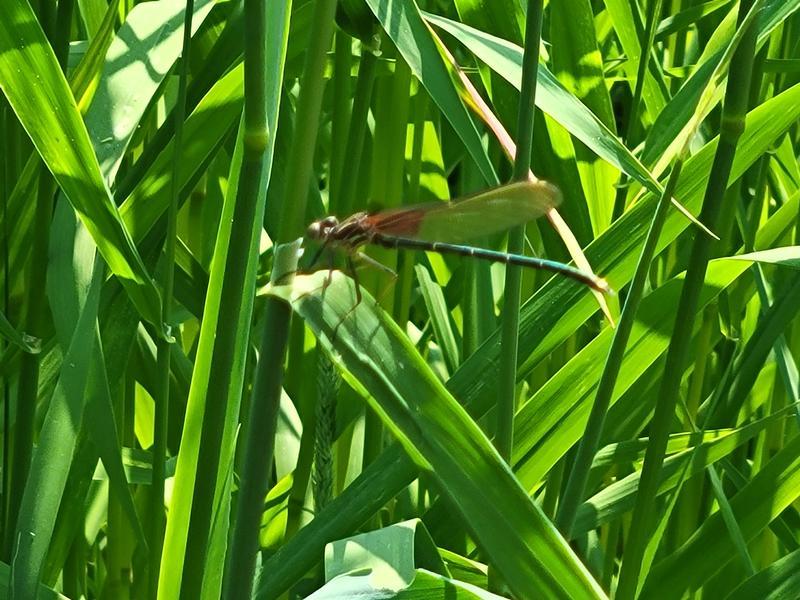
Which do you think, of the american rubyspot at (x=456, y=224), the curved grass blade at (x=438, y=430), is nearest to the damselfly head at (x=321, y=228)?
the american rubyspot at (x=456, y=224)

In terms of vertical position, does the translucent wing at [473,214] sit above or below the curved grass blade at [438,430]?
above

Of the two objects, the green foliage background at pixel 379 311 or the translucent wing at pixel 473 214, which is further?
the translucent wing at pixel 473 214

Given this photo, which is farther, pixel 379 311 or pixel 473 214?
pixel 473 214

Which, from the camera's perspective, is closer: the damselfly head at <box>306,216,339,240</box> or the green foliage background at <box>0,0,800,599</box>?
the green foliage background at <box>0,0,800,599</box>

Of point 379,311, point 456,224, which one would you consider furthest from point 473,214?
point 379,311

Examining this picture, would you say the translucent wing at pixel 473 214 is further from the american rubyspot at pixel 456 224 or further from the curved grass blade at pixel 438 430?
the curved grass blade at pixel 438 430

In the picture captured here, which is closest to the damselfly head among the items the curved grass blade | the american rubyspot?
the american rubyspot

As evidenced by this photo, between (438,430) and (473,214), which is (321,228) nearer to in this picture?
(473,214)

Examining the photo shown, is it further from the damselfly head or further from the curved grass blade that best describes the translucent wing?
the curved grass blade
